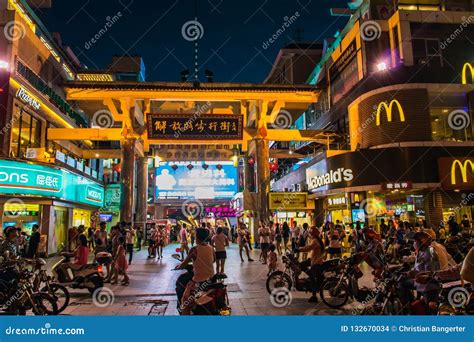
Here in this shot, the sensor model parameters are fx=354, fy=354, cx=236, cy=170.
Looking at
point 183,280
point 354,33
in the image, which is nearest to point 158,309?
point 183,280

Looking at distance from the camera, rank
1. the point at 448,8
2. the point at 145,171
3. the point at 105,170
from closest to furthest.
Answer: the point at 448,8 → the point at 145,171 → the point at 105,170

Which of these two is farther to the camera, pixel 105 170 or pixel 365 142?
pixel 105 170

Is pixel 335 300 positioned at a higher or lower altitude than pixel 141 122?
lower

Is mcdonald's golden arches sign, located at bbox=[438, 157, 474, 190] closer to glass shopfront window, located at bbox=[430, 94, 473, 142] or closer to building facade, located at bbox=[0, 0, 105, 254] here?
glass shopfront window, located at bbox=[430, 94, 473, 142]

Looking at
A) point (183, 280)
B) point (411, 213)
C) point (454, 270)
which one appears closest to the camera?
point (454, 270)

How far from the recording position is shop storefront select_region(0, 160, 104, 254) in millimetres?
14195

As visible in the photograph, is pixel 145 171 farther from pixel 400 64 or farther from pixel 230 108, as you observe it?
pixel 400 64

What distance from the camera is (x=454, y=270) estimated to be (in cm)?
501

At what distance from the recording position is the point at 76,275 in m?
9.28

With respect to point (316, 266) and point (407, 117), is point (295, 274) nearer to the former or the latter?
point (316, 266)

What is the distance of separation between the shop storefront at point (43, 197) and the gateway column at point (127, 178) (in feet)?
9.51

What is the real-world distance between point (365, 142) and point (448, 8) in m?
9.32

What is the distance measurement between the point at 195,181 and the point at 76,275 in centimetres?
2848

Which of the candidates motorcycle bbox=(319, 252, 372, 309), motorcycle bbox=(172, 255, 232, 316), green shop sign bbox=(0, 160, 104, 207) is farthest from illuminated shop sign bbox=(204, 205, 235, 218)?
motorcycle bbox=(172, 255, 232, 316)
